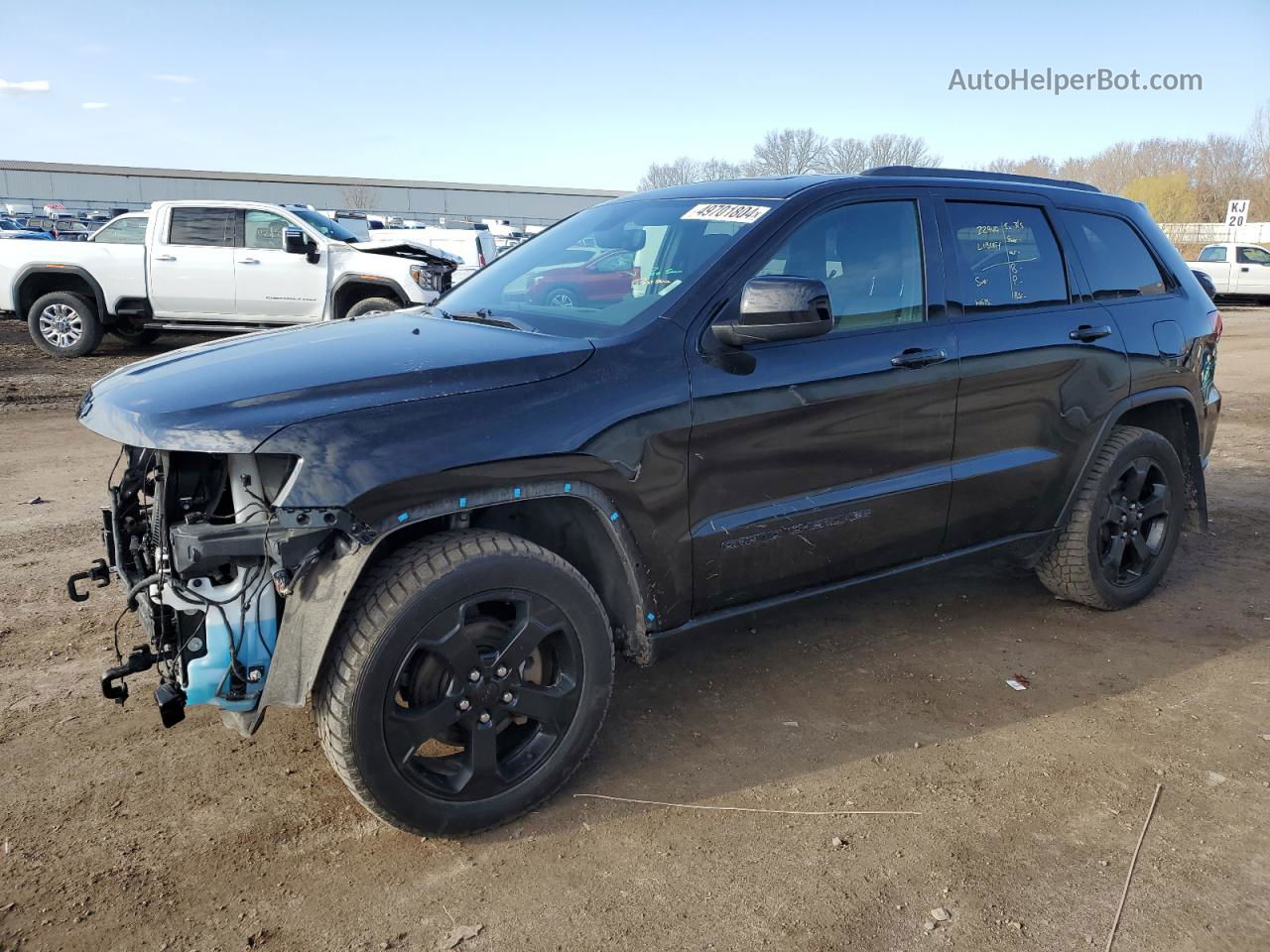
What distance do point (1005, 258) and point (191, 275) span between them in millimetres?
10495

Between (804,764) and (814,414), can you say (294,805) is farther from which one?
(814,414)

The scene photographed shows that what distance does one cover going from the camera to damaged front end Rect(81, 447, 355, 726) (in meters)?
2.57

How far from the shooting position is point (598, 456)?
9.75 feet

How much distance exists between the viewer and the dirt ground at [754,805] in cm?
257

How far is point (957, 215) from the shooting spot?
13.1 ft

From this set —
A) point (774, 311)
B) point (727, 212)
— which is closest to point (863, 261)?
point (727, 212)

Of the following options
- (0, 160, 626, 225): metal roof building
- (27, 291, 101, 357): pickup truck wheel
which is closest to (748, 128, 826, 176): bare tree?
(0, 160, 626, 225): metal roof building

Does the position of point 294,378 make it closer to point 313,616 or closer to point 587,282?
point 313,616

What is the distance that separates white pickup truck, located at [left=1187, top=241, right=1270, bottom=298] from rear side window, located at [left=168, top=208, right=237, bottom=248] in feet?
77.4

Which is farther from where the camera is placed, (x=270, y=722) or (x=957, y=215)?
(x=957, y=215)

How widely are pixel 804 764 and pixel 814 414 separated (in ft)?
3.87

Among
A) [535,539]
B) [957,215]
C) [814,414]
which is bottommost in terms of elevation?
[535,539]

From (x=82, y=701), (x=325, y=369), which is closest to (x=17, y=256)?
(x=82, y=701)

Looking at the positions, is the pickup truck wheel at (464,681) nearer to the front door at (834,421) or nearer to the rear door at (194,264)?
the front door at (834,421)
